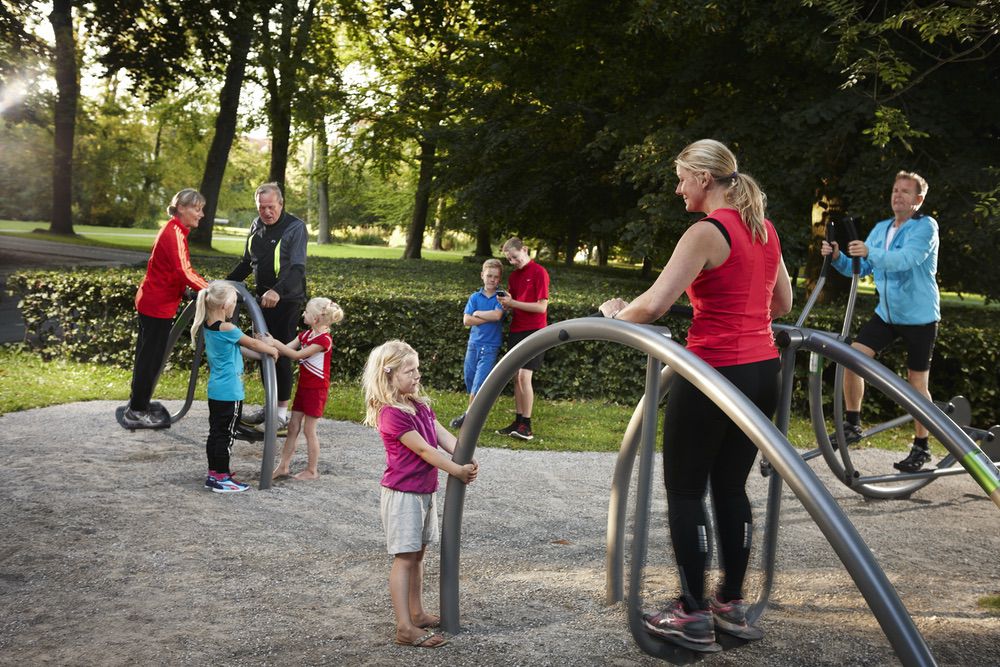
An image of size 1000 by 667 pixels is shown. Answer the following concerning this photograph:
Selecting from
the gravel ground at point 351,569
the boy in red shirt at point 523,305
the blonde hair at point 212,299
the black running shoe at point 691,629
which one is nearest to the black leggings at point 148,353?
the gravel ground at point 351,569

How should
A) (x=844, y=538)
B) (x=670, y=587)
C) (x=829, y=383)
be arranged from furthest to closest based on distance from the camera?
Answer: 1. (x=829, y=383)
2. (x=670, y=587)
3. (x=844, y=538)

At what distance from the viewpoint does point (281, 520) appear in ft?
16.9

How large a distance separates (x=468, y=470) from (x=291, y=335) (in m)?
3.85

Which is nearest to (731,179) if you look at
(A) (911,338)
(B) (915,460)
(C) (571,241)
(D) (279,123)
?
(A) (911,338)

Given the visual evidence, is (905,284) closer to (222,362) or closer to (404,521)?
(404,521)

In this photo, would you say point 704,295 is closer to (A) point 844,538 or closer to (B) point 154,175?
(A) point 844,538

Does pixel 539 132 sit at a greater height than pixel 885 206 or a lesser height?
greater

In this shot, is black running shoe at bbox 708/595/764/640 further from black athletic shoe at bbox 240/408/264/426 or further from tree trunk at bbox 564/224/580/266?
tree trunk at bbox 564/224/580/266

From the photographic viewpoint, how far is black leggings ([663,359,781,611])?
312 cm

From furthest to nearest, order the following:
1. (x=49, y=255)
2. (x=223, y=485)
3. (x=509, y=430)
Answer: (x=49, y=255) → (x=509, y=430) → (x=223, y=485)

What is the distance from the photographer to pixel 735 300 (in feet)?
10.1

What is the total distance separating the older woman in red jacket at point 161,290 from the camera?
6.79 metres

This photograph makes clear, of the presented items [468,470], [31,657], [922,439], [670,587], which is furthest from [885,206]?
[31,657]

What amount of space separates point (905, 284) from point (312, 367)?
4.02m
